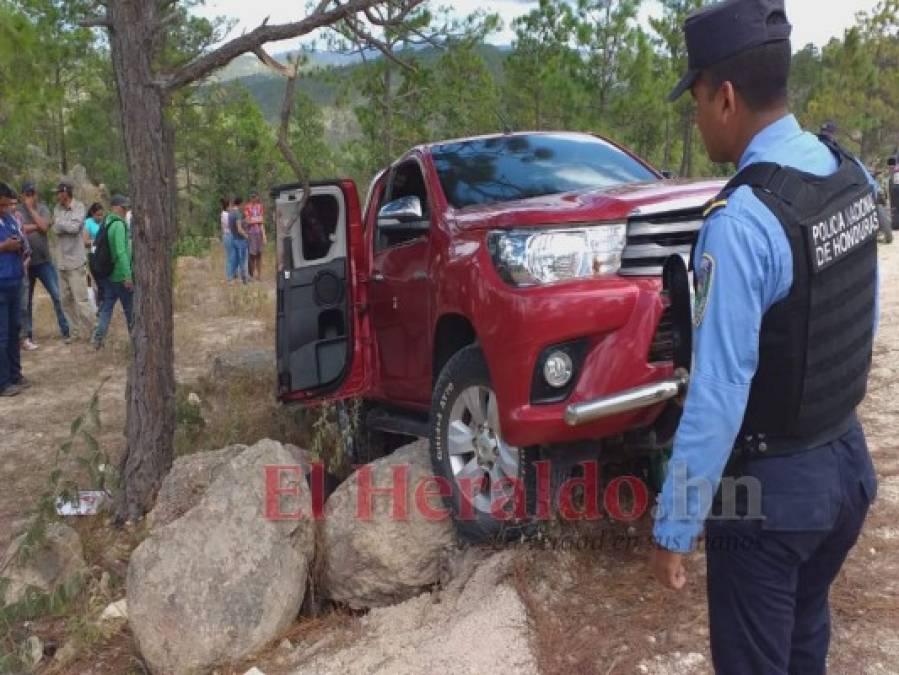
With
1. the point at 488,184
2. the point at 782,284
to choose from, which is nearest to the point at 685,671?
the point at 782,284

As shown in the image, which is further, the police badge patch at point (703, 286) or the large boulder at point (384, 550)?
the large boulder at point (384, 550)

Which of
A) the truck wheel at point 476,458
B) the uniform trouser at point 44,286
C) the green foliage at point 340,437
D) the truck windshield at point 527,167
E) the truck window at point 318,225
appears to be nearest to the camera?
the truck wheel at point 476,458

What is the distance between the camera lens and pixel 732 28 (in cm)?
171

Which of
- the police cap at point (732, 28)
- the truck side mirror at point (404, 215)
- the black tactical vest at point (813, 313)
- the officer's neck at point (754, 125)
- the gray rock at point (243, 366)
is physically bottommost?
the gray rock at point (243, 366)

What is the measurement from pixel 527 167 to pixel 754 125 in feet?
8.65

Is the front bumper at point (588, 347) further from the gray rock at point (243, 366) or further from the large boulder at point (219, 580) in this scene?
the gray rock at point (243, 366)

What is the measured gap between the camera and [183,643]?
3.39 metres

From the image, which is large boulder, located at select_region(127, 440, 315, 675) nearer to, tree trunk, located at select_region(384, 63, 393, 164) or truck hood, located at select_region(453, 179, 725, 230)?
truck hood, located at select_region(453, 179, 725, 230)

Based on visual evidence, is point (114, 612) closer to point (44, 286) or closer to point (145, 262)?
point (145, 262)

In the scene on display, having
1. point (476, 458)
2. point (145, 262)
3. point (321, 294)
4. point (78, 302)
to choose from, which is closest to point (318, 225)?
point (321, 294)

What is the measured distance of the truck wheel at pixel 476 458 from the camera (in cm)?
335

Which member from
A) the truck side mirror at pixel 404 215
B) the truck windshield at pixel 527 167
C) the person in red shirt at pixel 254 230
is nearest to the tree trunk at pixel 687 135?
the person in red shirt at pixel 254 230

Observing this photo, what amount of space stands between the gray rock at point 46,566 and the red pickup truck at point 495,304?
56.9 inches

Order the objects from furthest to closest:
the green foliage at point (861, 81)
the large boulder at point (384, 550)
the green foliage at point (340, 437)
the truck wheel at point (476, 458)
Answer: the green foliage at point (861, 81) < the green foliage at point (340, 437) < the large boulder at point (384, 550) < the truck wheel at point (476, 458)
